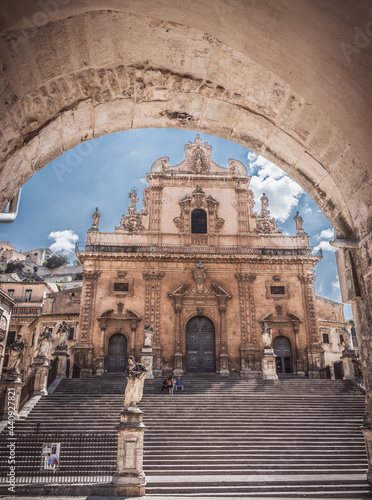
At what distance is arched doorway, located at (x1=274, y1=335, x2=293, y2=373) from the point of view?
2309cm

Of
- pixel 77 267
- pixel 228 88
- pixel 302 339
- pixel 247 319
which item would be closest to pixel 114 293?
pixel 247 319

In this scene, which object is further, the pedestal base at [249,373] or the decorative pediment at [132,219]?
the decorative pediment at [132,219]

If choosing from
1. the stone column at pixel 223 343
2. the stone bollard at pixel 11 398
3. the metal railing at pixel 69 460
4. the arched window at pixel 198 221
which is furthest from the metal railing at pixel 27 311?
the metal railing at pixel 69 460

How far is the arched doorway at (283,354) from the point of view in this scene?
23094 mm

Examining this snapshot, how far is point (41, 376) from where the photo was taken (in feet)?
54.1

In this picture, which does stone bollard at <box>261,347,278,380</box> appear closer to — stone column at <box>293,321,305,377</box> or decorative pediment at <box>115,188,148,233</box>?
stone column at <box>293,321,305,377</box>

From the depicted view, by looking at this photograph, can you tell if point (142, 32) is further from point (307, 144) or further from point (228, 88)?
point (307, 144)

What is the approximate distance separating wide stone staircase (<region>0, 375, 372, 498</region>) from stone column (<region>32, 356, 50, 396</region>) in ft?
1.75

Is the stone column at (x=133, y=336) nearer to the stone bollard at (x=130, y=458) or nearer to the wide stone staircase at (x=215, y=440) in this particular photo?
the wide stone staircase at (x=215, y=440)

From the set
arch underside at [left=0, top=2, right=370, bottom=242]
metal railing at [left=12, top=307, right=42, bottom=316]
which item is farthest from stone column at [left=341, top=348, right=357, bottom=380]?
metal railing at [left=12, top=307, right=42, bottom=316]

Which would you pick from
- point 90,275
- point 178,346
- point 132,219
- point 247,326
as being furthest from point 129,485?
point 132,219

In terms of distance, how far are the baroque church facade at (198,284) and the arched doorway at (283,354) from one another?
0.06m

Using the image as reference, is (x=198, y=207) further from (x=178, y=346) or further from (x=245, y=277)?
(x=178, y=346)

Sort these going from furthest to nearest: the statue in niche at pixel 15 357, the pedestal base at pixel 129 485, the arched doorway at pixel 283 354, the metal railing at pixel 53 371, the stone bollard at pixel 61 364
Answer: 1. the arched doorway at pixel 283 354
2. the stone bollard at pixel 61 364
3. the metal railing at pixel 53 371
4. the statue in niche at pixel 15 357
5. the pedestal base at pixel 129 485
